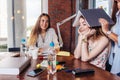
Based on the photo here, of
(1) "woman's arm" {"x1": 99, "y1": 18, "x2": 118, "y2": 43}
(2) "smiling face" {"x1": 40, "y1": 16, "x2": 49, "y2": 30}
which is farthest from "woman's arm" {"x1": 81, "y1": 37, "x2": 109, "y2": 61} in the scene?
(2) "smiling face" {"x1": 40, "y1": 16, "x2": 49, "y2": 30}

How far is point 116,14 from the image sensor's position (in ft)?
7.24

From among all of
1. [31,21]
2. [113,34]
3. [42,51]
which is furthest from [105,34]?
[31,21]

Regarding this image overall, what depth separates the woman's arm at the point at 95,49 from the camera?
2.22 metres

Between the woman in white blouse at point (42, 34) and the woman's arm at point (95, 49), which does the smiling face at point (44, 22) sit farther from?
the woman's arm at point (95, 49)

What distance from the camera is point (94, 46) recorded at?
2.30 meters

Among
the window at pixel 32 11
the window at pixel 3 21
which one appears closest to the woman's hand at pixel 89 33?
the window at pixel 32 11

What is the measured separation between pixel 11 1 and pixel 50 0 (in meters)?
0.83

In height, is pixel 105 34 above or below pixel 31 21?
below

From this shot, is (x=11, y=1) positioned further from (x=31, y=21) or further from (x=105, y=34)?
(x=105, y=34)

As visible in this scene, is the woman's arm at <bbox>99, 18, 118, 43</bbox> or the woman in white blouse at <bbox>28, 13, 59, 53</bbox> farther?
the woman in white blouse at <bbox>28, 13, 59, 53</bbox>

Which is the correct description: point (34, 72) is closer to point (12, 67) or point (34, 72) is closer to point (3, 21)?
point (12, 67)

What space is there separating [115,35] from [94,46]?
0.28m

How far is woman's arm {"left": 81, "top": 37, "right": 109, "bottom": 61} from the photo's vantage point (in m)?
2.22

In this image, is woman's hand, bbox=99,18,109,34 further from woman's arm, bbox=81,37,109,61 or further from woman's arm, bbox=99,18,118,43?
woman's arm, bbox=81,37,109,61
